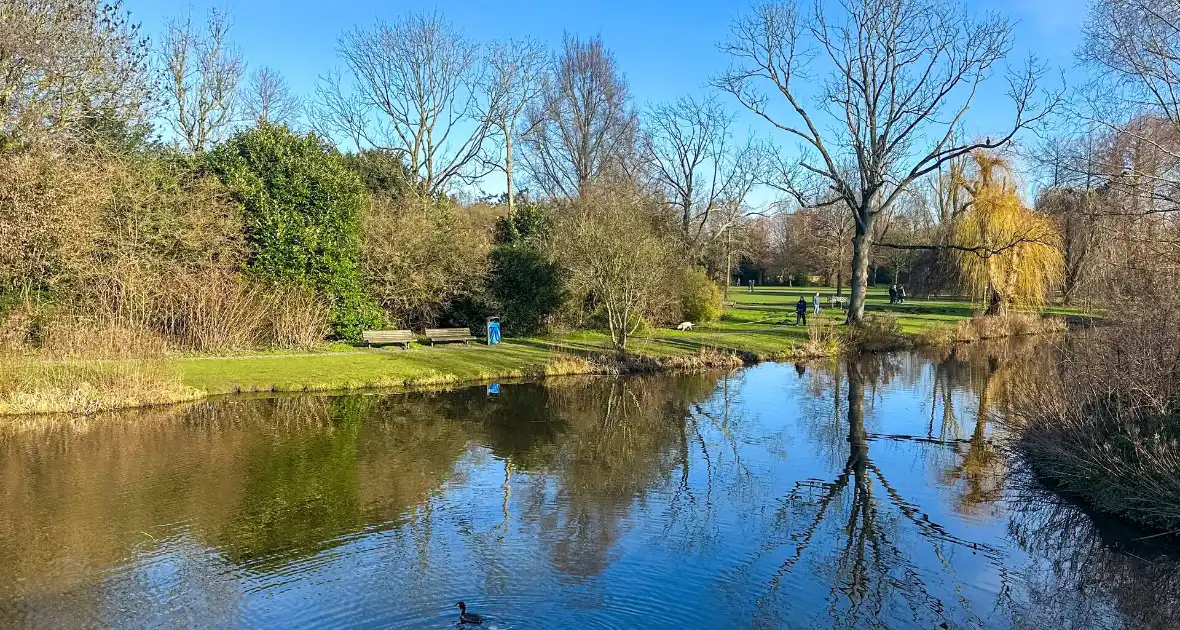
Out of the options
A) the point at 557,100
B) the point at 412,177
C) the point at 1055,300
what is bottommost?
the point at 1055,300

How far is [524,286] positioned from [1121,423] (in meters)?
19.3

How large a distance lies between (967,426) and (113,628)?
15082 mm

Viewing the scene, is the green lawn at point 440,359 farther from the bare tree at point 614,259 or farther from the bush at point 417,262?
the bush at point 417,262

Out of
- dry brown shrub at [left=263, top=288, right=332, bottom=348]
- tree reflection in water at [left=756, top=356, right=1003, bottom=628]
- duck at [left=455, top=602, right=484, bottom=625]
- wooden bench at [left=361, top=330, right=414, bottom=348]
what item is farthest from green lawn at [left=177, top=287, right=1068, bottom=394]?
duck at [left=455, top=602, right=484, bottom=625]

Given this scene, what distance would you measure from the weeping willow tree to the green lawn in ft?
10.5

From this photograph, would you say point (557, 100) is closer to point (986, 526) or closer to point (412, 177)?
point (412, 177)

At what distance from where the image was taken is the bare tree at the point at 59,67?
1781cm

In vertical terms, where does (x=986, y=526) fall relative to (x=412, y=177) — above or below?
below

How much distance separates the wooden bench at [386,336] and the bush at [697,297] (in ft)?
42.1

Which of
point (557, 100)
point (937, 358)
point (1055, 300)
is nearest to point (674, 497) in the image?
point (937, 358)

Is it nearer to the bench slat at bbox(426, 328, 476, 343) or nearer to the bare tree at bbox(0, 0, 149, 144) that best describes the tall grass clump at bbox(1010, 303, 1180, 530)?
the bench slat at bbox(426, 328, 476, 343)

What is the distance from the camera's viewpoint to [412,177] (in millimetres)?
33406

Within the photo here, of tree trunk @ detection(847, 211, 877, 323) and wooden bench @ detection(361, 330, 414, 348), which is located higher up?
tree trunk @ detection(847, 211, 877, 323)

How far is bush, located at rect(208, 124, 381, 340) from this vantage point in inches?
881
